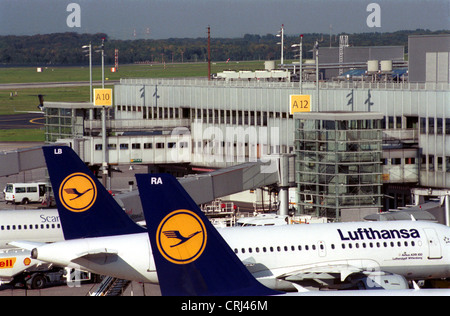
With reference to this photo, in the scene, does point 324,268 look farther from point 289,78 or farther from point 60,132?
point 289,78

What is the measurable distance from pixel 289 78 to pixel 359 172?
227ft

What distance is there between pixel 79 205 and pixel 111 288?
5.30m

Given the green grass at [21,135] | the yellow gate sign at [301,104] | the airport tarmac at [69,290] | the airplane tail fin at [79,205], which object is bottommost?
the airport tarmac at [69,290]

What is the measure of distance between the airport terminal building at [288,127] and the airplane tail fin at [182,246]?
136 feet

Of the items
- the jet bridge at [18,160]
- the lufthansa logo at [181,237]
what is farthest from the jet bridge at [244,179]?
the lufthansa logo at [181,237]

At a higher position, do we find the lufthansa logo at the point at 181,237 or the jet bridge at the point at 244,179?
the lufthansa logo at the point at 181,237

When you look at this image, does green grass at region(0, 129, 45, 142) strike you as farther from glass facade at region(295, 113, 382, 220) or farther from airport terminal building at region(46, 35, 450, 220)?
glass facade at region(295, 113, 382, 220)

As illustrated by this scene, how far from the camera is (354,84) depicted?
8056 cm

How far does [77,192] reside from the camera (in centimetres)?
4184

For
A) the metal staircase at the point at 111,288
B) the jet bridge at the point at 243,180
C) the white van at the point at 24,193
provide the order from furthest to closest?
1. the white van at the point at 24,193
2. the jet bridge at the point at 243,180
3. the metal staircase at the point at 111,288

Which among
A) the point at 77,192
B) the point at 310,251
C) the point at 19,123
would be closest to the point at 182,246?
the point at 310,251

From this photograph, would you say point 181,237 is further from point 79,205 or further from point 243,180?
point 243,180

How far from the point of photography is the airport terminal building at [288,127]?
2544 inches

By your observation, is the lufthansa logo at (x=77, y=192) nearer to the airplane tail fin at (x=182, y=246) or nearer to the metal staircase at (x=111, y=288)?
the metal staircase at (x=111, y=288)
